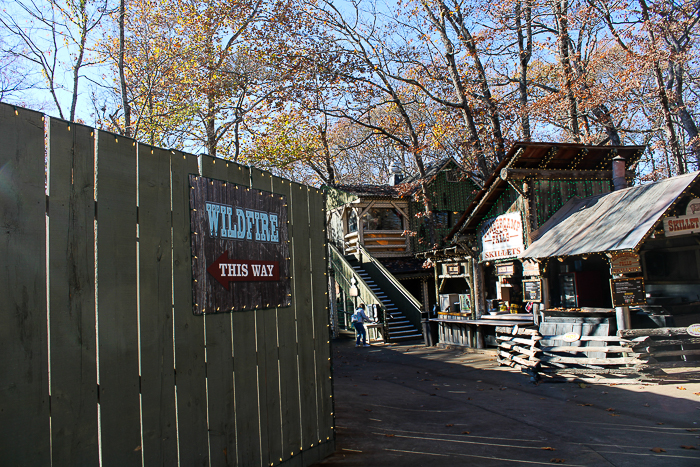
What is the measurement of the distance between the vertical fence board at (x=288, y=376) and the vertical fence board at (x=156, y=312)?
60.6 inches

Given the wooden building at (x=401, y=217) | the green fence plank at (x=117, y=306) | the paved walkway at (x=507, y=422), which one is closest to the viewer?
the green fence plank at (x=117, y=306)

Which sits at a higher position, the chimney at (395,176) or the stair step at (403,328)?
the chimney at (395,176)

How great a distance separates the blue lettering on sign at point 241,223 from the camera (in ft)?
16.1

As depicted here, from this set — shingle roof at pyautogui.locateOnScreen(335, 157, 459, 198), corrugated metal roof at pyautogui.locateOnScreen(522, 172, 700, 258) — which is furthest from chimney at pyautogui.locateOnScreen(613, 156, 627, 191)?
shingle roof at pyautogui.locateOnScreen(335, 157, 459, 198)

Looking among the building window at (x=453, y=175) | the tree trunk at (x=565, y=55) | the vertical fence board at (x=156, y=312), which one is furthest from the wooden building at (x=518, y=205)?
the vertical fence board at (x=156, y=312)

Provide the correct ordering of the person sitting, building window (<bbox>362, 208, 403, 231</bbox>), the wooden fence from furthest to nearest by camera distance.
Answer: building window (<bbox>362, 208, 403, 231</bbox>), the person sitting, the wooden fence

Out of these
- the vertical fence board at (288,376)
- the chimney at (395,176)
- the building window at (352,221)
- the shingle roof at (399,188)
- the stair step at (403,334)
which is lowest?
the stair step at (403,334)

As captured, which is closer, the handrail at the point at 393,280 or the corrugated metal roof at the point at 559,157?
the corrugated metal roof at the point at 559,157

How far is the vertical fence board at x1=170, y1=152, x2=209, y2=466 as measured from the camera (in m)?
4.38

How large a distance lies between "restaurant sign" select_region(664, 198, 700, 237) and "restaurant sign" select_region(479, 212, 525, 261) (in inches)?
178

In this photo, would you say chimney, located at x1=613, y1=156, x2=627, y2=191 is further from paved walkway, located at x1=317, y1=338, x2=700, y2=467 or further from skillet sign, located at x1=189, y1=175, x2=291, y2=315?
Result: skillet sign, located at x1=189, y1=175, x2=291, y2=315

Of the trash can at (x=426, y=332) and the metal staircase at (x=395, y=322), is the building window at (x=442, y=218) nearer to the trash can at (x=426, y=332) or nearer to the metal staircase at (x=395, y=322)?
the metal staircase at (x=395, y=322)

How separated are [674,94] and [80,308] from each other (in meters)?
20.9

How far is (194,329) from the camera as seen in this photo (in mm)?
4602
